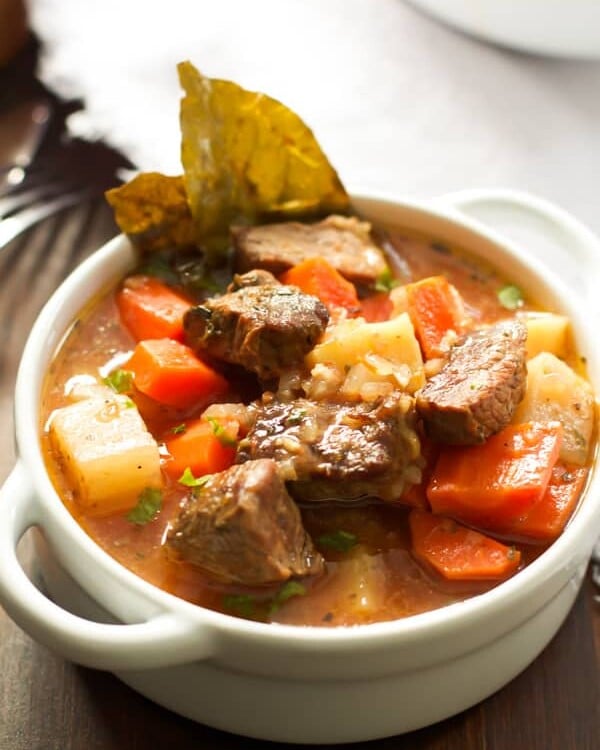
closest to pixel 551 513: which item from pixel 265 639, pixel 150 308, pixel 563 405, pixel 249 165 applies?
pixel 563 405

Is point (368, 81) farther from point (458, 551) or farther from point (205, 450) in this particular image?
point (458, 551)

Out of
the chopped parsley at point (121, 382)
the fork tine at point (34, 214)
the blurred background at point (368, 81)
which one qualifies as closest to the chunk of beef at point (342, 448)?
the chopped parsley at point (121, 382)

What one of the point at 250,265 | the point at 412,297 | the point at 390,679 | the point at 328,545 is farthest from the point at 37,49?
the point at 390,679

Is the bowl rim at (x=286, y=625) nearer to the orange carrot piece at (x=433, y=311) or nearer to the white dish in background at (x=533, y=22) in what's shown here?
the orange carrot piece at (x=433, y=311)

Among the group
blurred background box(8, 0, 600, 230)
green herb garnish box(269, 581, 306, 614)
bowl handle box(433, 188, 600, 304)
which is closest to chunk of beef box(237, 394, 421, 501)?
green herb garnish box(269, 581, 306, 614)

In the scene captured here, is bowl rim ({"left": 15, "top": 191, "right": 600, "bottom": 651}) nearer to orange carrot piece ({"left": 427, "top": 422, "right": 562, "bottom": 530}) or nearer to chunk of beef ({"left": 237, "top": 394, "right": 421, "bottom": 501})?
orange carrot piece ({"left": 427, "top": 422, "right": 562, "bottom": 530})
